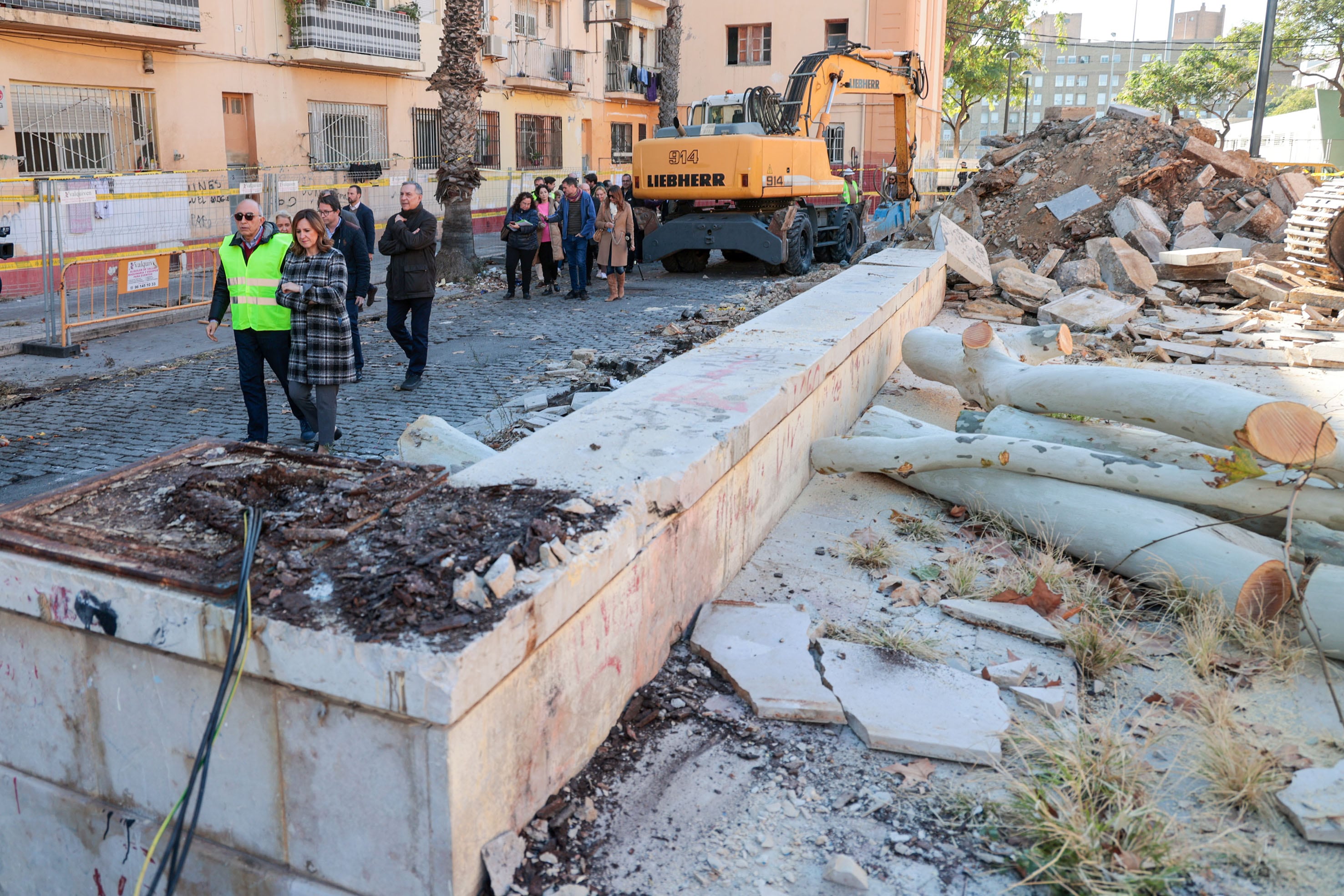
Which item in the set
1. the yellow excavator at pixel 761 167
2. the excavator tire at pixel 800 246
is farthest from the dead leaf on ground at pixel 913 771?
the excavator tire at pixel 800 246

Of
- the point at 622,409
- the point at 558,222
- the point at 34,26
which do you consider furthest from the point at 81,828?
the point at 34,26

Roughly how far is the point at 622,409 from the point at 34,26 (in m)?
15.1

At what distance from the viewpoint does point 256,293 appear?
6.25m

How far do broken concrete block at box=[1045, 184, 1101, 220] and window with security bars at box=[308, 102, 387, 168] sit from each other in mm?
13629

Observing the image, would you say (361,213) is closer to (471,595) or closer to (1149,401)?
(1149,401)

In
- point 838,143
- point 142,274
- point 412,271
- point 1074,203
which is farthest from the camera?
point 838,143

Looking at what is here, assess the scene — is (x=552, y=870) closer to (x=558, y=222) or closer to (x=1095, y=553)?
(x=1095, y=553)

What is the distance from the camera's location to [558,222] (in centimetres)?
1464

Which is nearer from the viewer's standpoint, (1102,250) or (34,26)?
(1102,250)

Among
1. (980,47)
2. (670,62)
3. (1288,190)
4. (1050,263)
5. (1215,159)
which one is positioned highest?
(980,47)

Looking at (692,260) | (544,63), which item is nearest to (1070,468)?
(692,260)

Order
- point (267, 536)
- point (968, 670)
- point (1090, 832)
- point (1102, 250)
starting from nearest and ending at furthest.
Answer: point (1090, 832) < point (267, 536) < point (968, 670) < point (1102, 250)

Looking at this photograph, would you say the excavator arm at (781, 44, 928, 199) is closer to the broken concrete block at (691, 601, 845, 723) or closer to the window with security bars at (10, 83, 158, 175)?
the window with security bars at (10, 83, 158, 175)

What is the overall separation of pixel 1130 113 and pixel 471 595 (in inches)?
735
